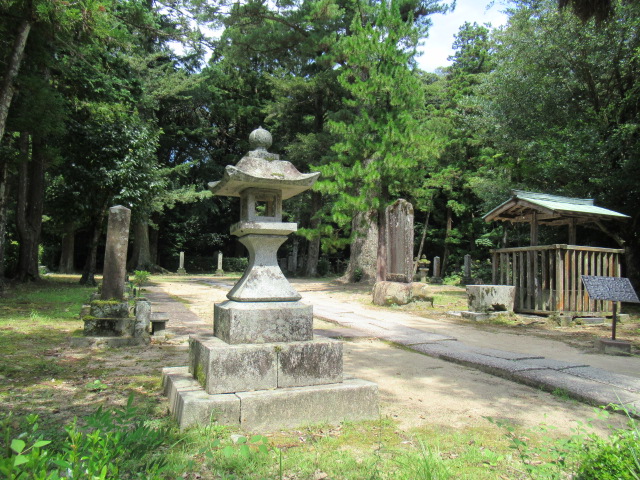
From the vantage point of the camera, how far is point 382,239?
46.9 ft

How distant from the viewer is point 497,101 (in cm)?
1623

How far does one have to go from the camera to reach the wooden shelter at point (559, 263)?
31.5 ft

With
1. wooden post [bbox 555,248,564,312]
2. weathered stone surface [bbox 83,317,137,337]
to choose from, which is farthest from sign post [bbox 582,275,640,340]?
weathered stone surface [bbox 83,317,137,337]

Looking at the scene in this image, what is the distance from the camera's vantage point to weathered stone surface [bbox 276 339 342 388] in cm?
356

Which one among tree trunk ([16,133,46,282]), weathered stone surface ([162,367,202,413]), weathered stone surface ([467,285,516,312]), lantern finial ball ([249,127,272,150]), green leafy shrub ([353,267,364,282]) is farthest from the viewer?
green leafy shrub ([353,267,364,282])

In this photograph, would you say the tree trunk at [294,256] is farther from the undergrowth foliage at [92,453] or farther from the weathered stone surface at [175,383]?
the undergrowth foliage at [92,453]

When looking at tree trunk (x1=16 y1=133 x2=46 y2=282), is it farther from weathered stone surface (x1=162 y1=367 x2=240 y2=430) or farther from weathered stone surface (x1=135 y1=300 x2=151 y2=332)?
weathered stone surface (x1=162 y1=367 x2=240 y2=430)

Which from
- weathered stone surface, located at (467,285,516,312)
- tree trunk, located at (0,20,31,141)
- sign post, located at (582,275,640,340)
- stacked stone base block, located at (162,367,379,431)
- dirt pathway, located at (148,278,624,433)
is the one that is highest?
tree trunk, located at (0,20,31,141)

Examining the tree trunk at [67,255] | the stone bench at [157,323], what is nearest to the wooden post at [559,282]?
the stone bench at [157,323]

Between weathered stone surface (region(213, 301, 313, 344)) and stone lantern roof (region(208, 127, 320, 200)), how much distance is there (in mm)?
1079

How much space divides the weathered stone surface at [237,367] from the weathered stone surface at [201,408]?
10cm

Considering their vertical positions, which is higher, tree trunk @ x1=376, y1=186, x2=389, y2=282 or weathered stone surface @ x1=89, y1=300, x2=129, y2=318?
tree trunk @ x1=376, y1=186, x2=389, y2=282

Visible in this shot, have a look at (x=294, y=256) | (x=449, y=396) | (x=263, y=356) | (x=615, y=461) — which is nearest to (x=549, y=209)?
(x=449, y=396)

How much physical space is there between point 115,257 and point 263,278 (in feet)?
14.1
